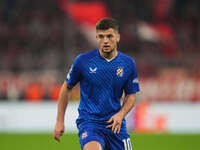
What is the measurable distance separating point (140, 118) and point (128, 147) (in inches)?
367

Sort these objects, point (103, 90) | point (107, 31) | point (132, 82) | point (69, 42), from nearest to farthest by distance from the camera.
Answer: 1. point (107, 31)
2. point (103, 90)
3. point (132, 82)
4. point (69, 42)

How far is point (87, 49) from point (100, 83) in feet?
41.9

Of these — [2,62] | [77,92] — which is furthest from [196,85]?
[2,62]

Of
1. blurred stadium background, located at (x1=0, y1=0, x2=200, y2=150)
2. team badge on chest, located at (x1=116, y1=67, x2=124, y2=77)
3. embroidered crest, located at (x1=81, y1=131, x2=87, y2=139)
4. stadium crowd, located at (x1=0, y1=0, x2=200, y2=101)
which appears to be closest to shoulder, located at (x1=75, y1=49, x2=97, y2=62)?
team badge on chest, located at (x1=116, y1=67, x2=124, y2=77)

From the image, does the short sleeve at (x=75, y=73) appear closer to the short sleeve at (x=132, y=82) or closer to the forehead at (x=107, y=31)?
the forehead at (x=107, y=31)

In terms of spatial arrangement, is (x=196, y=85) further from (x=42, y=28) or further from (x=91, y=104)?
(x=91, y=104)

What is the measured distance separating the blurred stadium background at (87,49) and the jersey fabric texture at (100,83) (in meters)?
5.62

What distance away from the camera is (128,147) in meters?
5.14

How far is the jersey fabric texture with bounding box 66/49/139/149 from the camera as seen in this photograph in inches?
201

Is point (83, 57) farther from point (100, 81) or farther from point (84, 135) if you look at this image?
point (84, 135)

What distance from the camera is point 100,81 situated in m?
5.14

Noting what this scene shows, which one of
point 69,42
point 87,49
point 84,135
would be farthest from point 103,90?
point 69,42

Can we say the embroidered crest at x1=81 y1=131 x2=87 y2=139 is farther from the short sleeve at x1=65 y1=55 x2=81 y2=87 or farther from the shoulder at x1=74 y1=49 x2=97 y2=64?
the shoulder at x1=74 y1=49 x2=97 y2=64

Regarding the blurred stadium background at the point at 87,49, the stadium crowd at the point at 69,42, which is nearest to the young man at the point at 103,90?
the blurred stadium background at the point at 87,49
